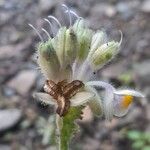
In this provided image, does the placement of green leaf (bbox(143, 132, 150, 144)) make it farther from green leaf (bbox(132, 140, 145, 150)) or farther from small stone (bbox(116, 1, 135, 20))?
small stone (bbox(116, 1, 135, 20))

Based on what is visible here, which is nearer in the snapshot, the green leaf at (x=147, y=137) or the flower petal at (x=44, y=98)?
the flower petal at (x=44, y=98)

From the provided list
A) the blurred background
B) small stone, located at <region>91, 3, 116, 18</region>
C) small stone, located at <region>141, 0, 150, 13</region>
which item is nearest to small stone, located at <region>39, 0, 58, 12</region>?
the blurred background

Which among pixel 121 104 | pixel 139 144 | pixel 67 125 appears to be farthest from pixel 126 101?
pixel 139 144

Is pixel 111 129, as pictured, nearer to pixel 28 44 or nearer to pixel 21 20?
pixel 28 44

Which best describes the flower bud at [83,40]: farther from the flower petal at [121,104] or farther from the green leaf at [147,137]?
the green leaf at [147,137]

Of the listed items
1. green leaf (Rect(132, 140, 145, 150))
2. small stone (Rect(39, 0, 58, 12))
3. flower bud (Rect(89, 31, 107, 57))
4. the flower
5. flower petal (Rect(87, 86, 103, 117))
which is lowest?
flower petal (Rect(87, 86, 103, 117))

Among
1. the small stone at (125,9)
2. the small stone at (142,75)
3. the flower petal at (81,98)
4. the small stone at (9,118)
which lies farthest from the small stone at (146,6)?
the flower petal at (81,98)

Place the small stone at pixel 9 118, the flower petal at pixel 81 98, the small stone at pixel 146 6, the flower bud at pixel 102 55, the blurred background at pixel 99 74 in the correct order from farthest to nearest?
the small stone at pixel 146 6
the small stone at pixel 9 118
the blurred background at pixel 99 74
the flower bud at pixel 102 55
the flower petal at pixel 81 98
